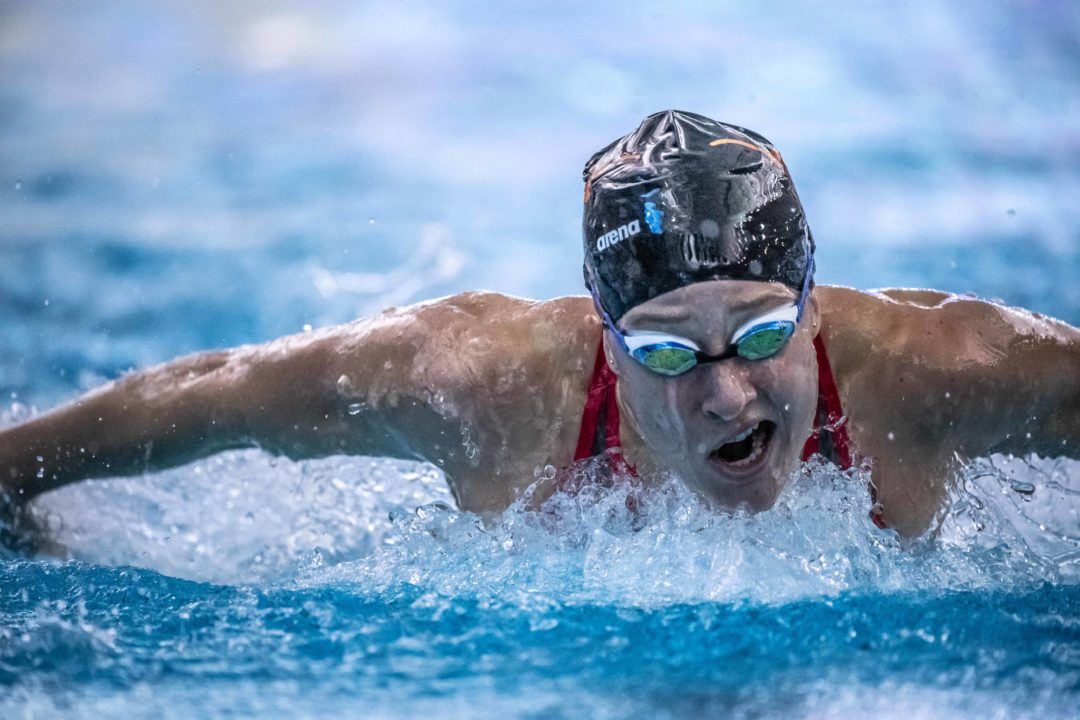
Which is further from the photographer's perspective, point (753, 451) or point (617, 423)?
point (617, 423)

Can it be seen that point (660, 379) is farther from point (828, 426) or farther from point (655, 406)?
point (828, 426)

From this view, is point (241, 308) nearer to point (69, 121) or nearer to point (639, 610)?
point (69, 121)

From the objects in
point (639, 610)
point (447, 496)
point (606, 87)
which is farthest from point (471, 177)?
point (639, 610)

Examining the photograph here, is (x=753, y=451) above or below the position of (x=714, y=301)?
below

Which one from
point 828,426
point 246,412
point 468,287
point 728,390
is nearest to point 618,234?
point 728,390

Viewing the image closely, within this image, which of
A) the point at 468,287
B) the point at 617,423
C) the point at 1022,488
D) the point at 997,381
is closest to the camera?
the point at 997,381

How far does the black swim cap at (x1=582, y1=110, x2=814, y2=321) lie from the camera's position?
224 centimetres

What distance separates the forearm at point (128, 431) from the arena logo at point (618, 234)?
1066 mm

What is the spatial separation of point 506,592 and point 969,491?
1.15 m

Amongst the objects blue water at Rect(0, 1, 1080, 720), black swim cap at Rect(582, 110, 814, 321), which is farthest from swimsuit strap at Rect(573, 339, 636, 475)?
black swim cap at Rect(582, 110, 814, 321)

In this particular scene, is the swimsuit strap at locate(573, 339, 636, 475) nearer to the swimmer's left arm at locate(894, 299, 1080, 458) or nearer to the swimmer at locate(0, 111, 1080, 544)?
the swimmer at locate(0, 111, 1080, 544)

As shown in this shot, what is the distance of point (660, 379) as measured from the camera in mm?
2295

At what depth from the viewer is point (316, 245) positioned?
595 cm

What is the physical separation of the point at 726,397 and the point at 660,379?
6.0 inches
